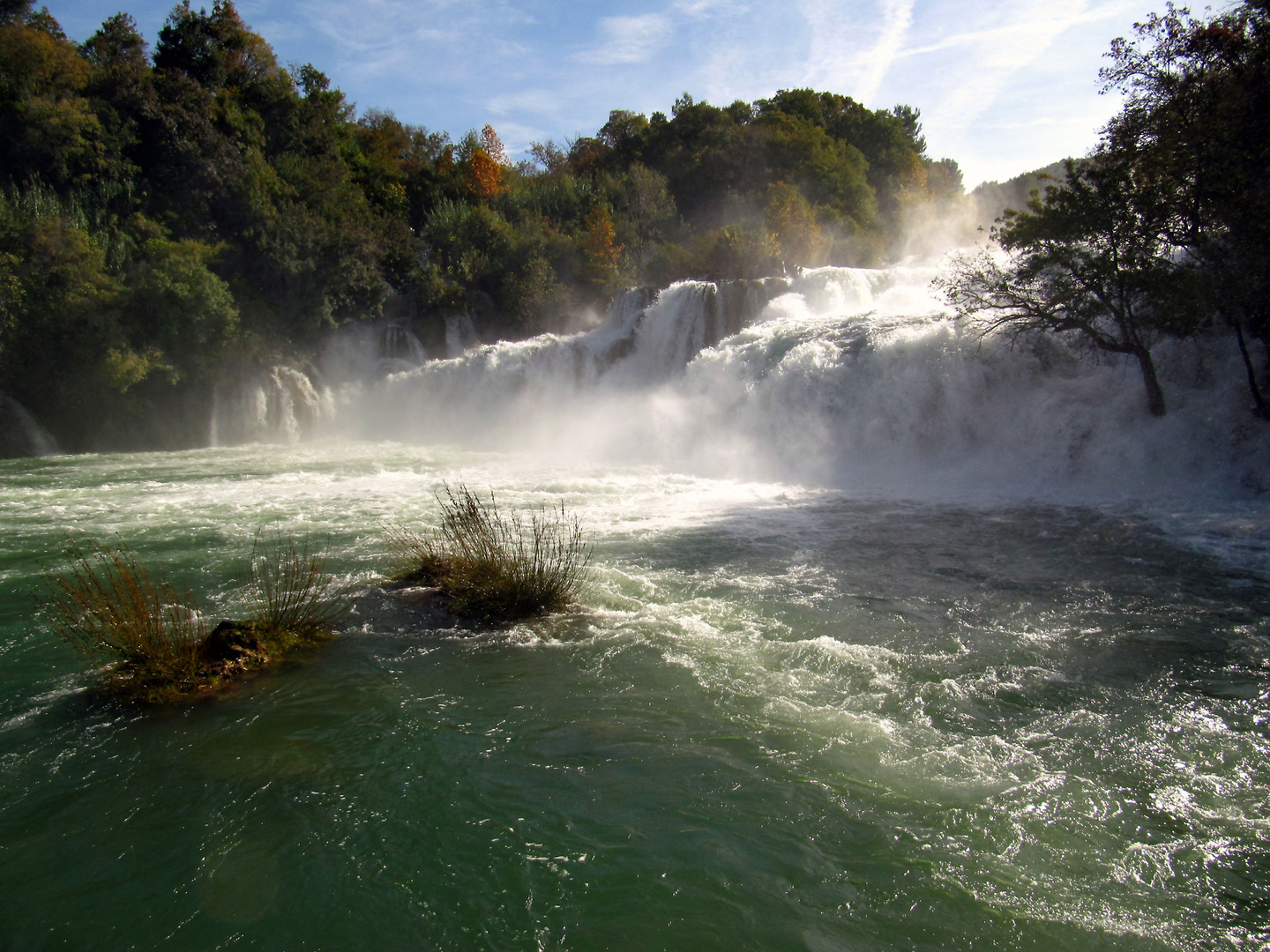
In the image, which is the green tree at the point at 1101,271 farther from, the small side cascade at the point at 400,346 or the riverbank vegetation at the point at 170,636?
the small side cascade at the point at 400,346

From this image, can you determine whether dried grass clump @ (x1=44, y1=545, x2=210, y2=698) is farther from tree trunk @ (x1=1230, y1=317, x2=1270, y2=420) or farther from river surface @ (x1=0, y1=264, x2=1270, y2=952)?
tree trunk @ (x1=1230, y1=317, x2=1270, y2=420)

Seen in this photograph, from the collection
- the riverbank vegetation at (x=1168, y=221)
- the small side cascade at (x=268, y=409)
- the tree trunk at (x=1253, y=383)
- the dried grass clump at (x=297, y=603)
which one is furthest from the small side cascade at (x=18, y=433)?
the tree trunk at (x=1253, y=383)

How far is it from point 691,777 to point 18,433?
22687 mm

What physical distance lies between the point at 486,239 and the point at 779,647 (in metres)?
27.3

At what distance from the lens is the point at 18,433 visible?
1961cm

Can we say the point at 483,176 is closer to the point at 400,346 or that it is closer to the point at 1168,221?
the point at 400,346

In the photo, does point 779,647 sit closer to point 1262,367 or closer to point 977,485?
point 977,485

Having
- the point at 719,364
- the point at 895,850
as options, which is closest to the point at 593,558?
the point at 895,850

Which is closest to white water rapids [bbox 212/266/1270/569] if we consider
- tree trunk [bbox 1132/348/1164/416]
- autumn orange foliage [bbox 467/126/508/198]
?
tree trunk [bbox 1132/348/1164/416]

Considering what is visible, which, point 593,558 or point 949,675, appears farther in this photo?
point 593,558

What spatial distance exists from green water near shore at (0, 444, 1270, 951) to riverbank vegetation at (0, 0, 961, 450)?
15.9 metres

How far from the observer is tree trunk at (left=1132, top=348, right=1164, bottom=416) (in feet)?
39.4

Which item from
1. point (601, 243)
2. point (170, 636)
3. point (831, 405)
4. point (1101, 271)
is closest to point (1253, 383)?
point (1101, 271)

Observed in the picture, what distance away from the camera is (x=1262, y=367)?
11.6 m
